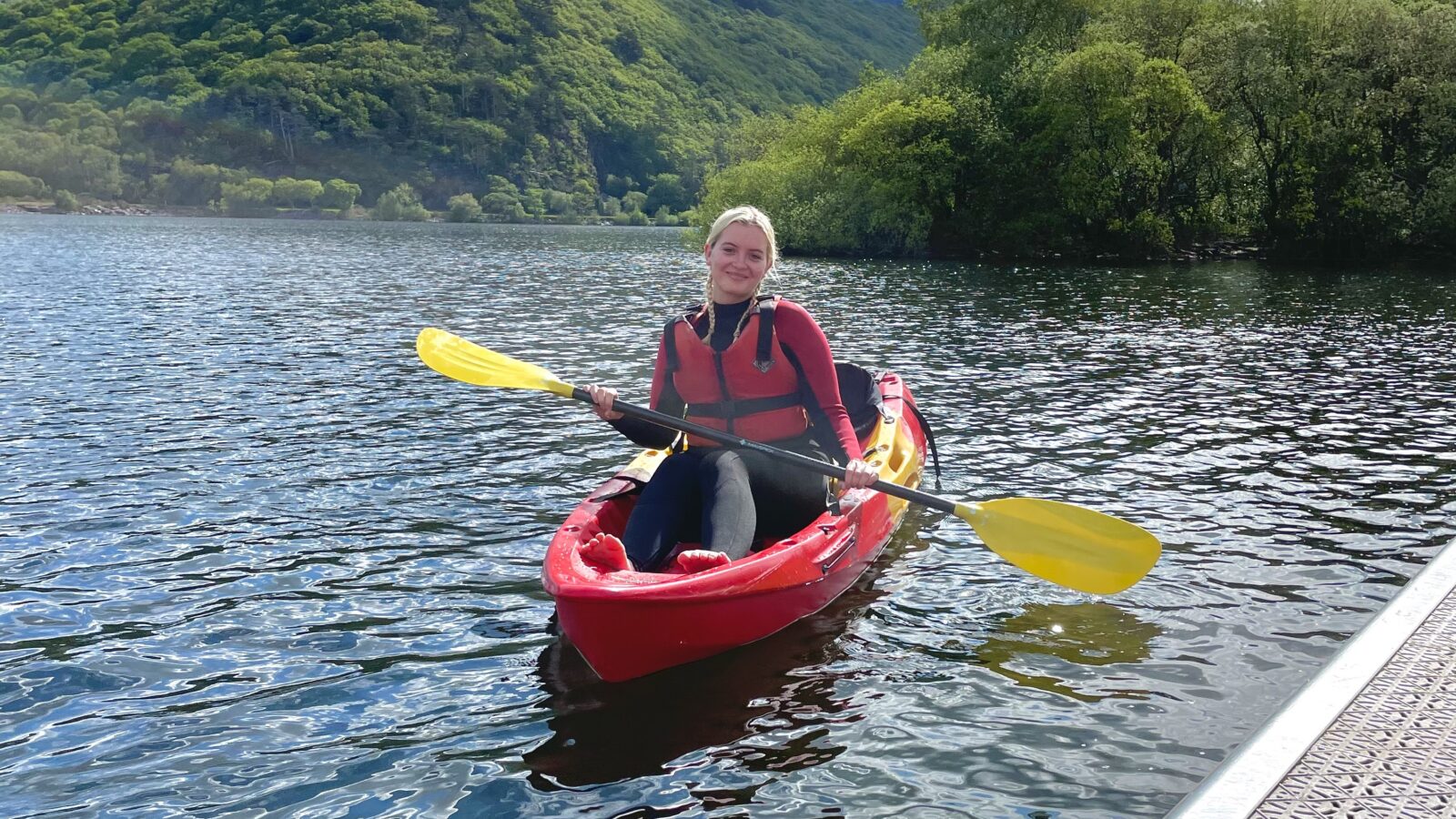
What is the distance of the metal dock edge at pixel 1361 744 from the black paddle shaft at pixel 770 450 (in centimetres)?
247

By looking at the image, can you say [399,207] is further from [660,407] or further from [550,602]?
[550,602]

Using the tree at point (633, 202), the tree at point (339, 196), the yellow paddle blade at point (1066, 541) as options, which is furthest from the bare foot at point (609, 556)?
the tree at point (633, 202)

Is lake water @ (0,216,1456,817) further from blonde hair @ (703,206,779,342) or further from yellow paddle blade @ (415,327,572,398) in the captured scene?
blonde hair @ (703,206,779,342)

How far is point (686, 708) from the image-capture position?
574 centimetres

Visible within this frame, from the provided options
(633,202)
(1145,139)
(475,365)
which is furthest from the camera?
(633,202)

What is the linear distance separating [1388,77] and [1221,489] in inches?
1729

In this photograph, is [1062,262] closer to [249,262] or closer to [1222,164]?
[1222,164]

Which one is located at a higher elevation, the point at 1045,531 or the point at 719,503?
the point at 719,503

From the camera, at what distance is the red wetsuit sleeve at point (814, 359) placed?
7.12 m

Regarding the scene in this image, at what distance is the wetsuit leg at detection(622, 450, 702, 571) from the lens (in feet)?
20.6

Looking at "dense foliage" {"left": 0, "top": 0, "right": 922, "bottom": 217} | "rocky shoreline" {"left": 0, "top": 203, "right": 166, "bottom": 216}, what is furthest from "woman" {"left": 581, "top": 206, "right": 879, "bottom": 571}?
"dense foliage" {"left": 0, "top": 0, "right": 922, "bottom": 217}

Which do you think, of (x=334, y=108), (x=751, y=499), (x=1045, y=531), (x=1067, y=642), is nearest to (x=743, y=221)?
(x=751, y=499)

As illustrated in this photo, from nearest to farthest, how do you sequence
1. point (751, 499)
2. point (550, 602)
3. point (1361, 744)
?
point (1361, 744) → point (751, 499) → point (550, 602)

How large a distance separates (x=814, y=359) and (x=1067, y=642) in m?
2.31
